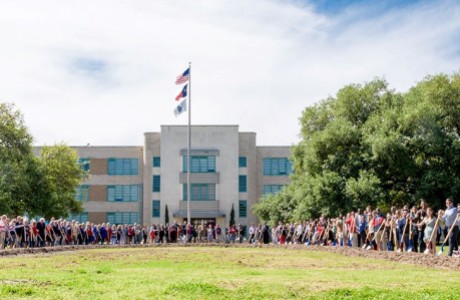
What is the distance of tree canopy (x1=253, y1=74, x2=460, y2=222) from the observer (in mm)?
48219

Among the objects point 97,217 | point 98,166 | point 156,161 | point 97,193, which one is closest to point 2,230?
point 156,161

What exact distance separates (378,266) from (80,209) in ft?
158

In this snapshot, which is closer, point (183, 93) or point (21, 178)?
point (21, 178)

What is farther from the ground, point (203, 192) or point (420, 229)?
point (203, 192)

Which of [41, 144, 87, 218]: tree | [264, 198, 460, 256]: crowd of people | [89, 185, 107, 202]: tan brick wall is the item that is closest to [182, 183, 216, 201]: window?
[89, 185, 107, 202]: tan brick wall

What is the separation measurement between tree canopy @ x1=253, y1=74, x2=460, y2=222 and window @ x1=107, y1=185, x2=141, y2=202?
34155 mm

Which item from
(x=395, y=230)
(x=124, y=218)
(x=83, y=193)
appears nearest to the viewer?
(x=395, y=230)

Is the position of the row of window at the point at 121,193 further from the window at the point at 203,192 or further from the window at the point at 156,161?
the window at the point at 203,192

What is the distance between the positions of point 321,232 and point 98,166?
46302mm

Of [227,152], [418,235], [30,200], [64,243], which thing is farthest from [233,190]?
[418,235]

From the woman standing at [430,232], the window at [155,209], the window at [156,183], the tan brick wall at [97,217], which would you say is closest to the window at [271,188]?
the window at [156,183]

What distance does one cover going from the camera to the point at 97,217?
8394 centimetres

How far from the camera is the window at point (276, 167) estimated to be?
3320 inches

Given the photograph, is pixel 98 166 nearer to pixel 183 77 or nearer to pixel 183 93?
pixel 183 93
